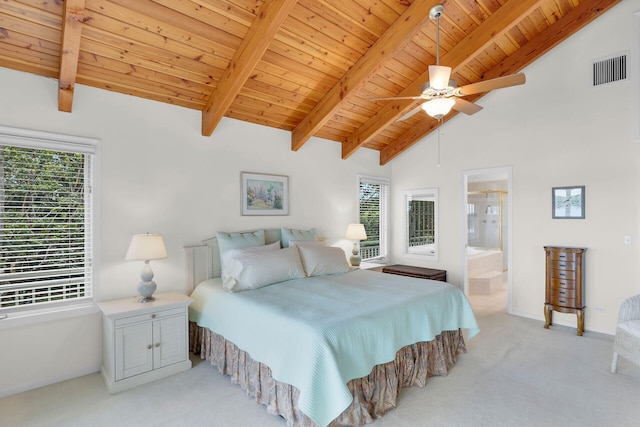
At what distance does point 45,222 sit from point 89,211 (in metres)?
0.33

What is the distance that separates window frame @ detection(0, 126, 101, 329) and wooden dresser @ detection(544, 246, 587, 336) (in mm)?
5042

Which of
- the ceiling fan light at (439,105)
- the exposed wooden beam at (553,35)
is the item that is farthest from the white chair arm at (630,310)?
the exposed wooden beam at (553,35)

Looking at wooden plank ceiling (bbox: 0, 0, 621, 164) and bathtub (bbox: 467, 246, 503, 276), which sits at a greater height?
wooden plank ceiling (bbox: 0, 0, 621, 164)

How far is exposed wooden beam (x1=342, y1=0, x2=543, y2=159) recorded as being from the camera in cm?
322

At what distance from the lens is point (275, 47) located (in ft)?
10.5

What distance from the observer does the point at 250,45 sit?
114 inches

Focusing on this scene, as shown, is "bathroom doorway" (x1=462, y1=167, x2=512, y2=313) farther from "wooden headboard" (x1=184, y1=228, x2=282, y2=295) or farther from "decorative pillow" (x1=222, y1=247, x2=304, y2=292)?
"wooden headboard" (x1=184, y1=228, x2=282, y2=295)

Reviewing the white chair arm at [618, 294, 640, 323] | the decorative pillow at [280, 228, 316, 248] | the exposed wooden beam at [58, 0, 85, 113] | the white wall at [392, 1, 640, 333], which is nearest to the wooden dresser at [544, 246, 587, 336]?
the white wall at [392, 1, 640, 333]

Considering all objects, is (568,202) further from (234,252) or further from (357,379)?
(234,252)

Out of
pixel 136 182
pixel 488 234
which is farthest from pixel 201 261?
pixel 488 234

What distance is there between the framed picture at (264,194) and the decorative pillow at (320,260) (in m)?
0.81

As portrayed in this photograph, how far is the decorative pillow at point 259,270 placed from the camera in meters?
3.18

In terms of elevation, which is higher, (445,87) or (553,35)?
(553,35)

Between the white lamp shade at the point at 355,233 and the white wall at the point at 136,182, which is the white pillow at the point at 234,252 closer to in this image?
the white wall at the point at 136,182
